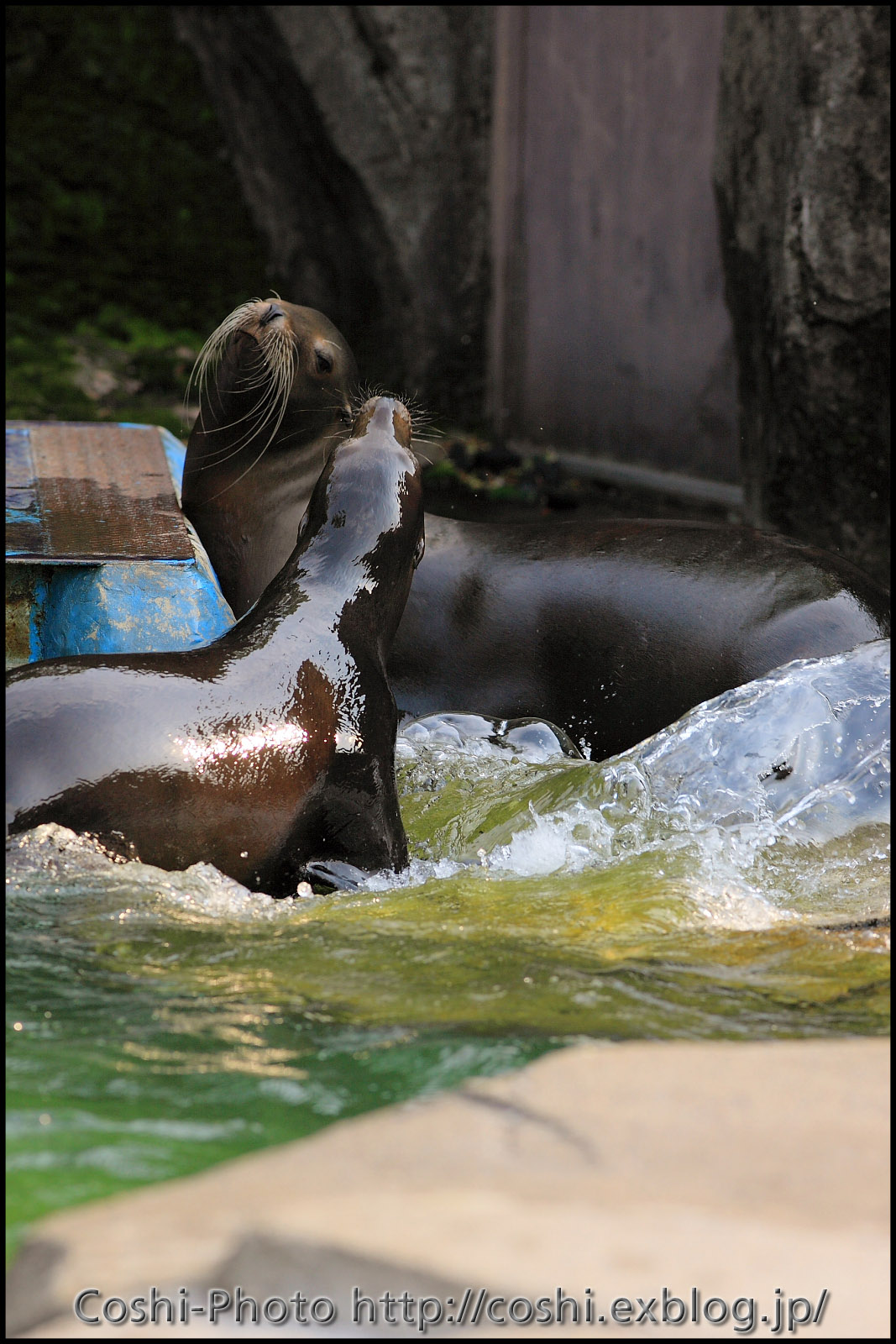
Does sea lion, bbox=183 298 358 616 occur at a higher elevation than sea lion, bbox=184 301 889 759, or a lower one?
higher

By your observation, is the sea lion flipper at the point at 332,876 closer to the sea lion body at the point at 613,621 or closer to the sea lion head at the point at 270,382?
the sea lion body at the point at 613,621

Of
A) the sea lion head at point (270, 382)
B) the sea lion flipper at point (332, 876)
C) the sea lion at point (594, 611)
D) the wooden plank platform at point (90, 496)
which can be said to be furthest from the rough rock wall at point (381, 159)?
the sea lion flipper at point (332, 876)

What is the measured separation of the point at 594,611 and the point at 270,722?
1.32 m

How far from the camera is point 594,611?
357cm

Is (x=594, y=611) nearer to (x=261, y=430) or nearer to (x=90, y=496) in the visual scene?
(x=261, y=430)

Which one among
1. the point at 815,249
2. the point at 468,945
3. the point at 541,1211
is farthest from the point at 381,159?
the point at 541,1211

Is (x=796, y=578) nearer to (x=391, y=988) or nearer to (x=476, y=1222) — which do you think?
(x=391, y=988)

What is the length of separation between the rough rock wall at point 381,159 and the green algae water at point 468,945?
6.23 meters

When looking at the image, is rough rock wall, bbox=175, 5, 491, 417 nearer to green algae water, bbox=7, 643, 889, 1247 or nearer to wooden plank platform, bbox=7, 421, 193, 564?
wooden plank platform, bbox=7, 421, 193, 564

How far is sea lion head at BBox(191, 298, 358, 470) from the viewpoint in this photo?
370cm

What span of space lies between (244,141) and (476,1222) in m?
9.43

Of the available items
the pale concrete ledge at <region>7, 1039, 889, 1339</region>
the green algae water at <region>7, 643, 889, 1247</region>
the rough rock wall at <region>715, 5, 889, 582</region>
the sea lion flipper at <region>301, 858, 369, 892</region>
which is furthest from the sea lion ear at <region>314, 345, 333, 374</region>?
the pale concrete ledge at <region>7, 1039, 889, 1339</region>

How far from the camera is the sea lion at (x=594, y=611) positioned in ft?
11.2

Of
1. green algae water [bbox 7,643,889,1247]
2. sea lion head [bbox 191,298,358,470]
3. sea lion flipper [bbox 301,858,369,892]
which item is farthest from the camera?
sea lion head [bbox 191,298,358,470]
